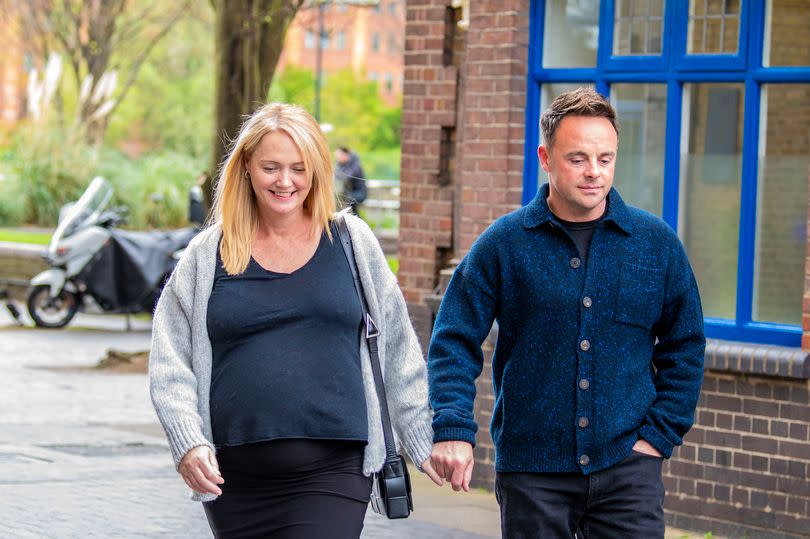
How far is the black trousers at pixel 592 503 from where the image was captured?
4.10 m

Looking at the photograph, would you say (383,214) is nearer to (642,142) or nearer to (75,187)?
(75,187)

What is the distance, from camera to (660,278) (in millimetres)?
4145

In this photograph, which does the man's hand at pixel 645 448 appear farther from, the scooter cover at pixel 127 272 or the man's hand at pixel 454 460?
the scooter cover at pixel 127 272

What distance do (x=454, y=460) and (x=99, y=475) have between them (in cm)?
543

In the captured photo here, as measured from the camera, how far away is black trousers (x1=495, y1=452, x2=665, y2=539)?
4.10m

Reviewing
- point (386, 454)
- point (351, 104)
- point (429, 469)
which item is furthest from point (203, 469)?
point (351, 104)

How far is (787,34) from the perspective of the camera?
25.6 feet

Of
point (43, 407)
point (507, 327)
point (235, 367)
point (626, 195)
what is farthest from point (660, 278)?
point (43, 407)

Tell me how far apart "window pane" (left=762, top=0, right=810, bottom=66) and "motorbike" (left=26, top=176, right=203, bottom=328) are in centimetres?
1092

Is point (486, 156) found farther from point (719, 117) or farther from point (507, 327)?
point (507, 327)

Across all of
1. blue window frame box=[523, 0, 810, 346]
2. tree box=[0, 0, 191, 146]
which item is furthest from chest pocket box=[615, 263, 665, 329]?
tree box=[0, 0, 191, 146]

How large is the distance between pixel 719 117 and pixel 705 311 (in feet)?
3.44

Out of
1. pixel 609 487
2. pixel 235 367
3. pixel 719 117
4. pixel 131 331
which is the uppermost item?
pixel 719 117

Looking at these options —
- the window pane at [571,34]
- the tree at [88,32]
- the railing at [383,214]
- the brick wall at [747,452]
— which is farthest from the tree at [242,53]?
the tree at [88,32]
